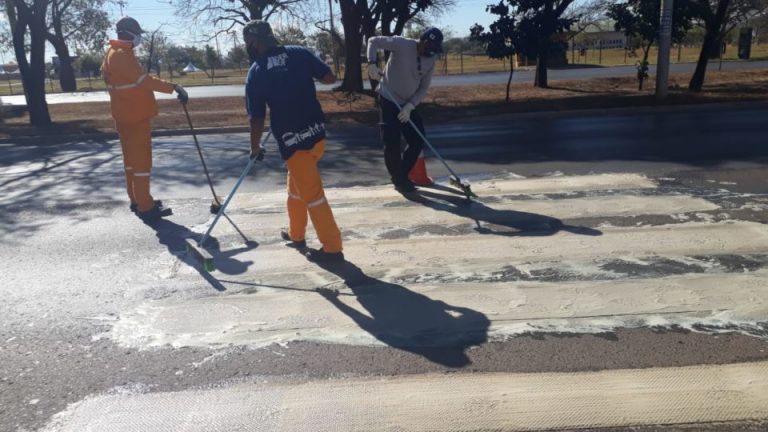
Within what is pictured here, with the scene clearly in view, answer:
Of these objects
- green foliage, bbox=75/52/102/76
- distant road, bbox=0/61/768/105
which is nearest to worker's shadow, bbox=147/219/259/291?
distant road, bbox=0/61/768/105

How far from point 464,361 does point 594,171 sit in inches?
216

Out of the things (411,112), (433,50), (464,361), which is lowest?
(464,361)

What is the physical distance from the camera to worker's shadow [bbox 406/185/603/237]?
19.0ft

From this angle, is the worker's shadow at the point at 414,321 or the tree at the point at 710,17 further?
the tree at the point at 710,17

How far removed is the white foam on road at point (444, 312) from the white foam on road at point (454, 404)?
50cm

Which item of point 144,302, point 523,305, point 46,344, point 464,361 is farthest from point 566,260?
point 46,344

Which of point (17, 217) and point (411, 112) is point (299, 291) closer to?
point (411, 112)

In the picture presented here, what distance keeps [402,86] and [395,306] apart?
375cm

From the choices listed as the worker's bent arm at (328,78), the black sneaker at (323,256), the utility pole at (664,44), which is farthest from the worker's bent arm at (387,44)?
the utility pole at (664,44)

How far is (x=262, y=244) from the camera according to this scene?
5.75 m

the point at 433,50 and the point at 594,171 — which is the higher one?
the point at 433,50

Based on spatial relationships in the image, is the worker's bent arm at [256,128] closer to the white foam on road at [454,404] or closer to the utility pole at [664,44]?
the white foam on road at [454,404]

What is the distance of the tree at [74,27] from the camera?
34.0 m

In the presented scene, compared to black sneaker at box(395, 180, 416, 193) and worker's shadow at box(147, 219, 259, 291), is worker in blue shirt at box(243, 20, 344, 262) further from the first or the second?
black sneaker at box(395, 180, 416, 193)
